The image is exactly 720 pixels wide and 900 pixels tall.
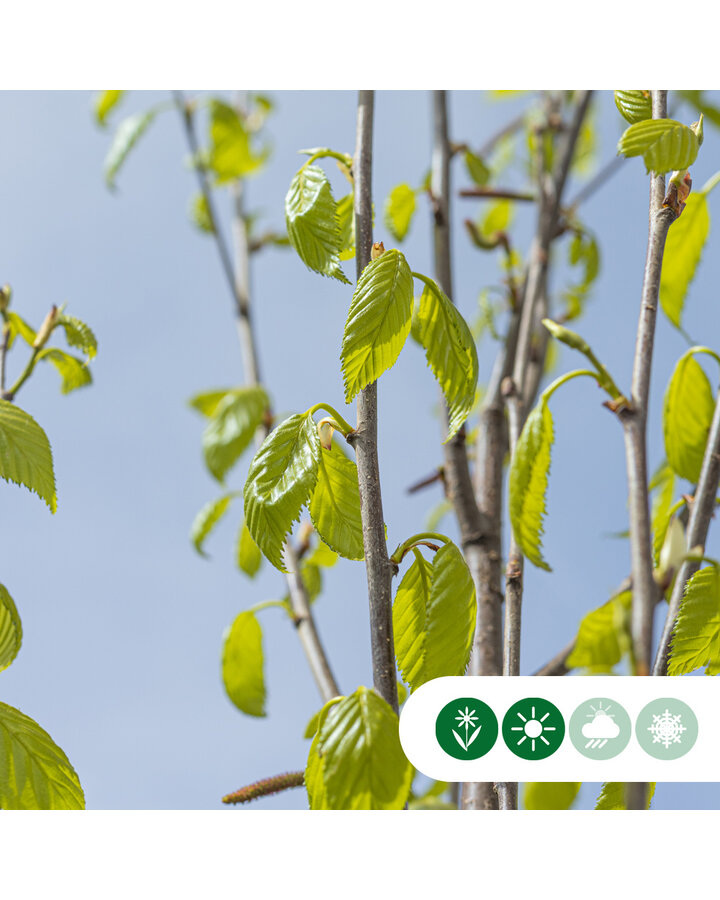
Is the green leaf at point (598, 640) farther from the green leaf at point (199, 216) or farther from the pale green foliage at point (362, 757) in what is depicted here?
the green leaf at point (199, 216)

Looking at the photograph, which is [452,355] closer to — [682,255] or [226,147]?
[682,255]

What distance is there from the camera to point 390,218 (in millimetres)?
600

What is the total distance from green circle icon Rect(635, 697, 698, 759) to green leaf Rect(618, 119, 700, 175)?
9.4 inches

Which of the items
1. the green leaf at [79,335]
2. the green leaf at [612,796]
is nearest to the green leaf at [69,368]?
the green leaf at [79,335]

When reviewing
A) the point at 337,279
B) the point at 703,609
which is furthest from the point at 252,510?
the point at 703,609

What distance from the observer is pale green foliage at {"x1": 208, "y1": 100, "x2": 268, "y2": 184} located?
0.89 metres

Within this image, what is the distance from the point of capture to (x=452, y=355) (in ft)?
1.22

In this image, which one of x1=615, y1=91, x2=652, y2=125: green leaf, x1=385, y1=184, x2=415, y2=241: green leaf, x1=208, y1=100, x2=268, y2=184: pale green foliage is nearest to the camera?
x1=615, y1=91, x2=652, y2=125: green leaf

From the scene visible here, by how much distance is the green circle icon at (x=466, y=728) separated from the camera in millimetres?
357

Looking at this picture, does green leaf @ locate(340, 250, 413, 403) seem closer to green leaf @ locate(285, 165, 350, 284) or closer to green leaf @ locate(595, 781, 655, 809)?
green leaf @ locate(285, 165, 350, 284)

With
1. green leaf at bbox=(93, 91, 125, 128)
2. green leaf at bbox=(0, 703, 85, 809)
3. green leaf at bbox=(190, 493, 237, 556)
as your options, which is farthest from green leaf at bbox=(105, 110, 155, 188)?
green leaf at bbox=(0, 703, 85, 809)

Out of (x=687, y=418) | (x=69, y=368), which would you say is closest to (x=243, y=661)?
(x=69, y=368)

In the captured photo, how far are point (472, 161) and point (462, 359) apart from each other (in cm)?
43
